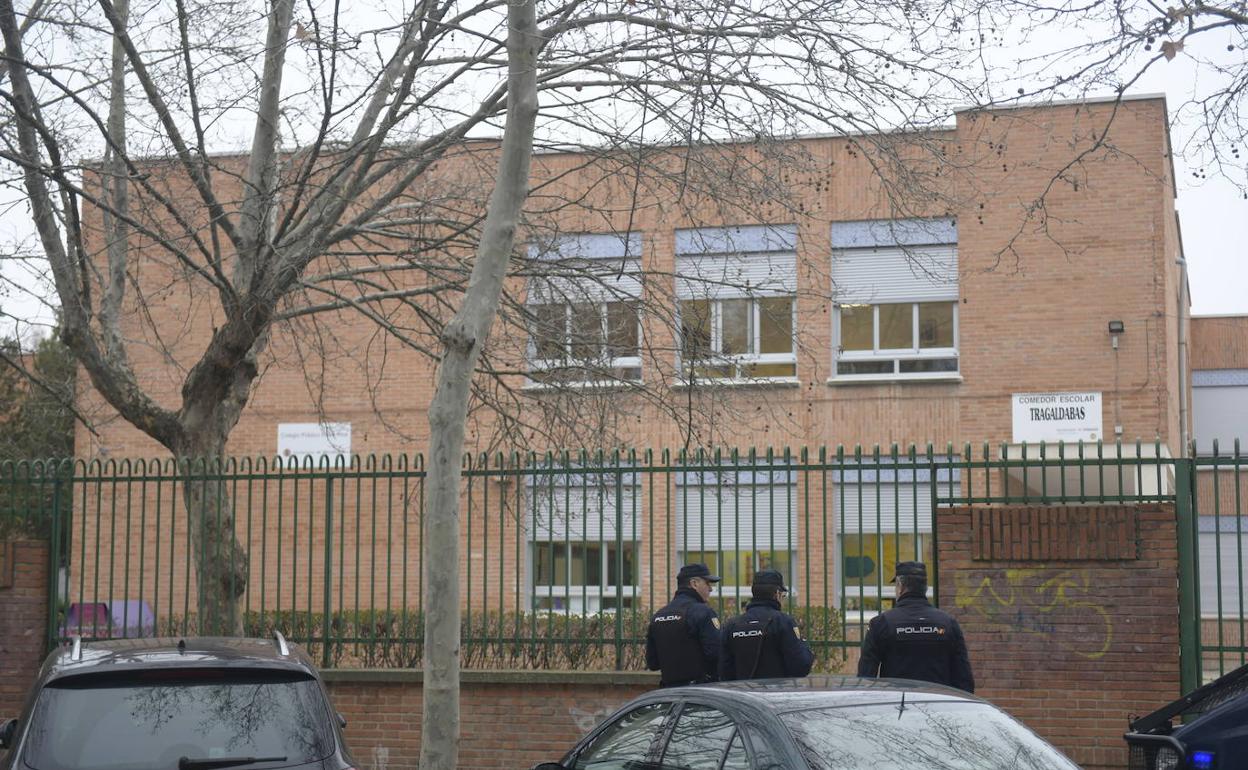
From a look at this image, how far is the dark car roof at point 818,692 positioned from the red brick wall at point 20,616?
811 cm

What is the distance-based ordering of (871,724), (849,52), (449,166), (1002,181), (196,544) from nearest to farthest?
(871,724) → (849,52) → (196,544) → (449,166) → (1002,181)

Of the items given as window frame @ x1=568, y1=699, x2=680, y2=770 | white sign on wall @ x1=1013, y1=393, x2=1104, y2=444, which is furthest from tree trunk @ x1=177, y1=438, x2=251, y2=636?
white sign on wall @ x1=1013, y1=393, x2=1104, y2=444

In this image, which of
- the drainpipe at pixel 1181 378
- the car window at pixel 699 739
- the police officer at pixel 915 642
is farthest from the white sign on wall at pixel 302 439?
the car window at pixel 699 739

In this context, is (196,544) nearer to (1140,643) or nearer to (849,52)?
(849,52)

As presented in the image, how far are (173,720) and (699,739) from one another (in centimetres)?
222

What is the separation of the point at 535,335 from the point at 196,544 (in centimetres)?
342

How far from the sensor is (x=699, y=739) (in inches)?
225

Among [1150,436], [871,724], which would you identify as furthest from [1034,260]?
[871,724]

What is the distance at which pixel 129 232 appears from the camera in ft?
42.7

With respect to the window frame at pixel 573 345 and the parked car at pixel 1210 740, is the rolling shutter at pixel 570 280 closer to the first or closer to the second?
the window frame at pixel 573 345

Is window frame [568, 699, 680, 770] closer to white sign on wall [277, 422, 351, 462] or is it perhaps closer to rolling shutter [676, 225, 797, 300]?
rolling shutter [676, 225, 797, 300]

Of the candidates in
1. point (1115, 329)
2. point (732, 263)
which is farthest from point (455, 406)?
point (1115, 329)

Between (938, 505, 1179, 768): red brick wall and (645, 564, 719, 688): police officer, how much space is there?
205 cm

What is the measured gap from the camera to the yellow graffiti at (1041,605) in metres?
10.1
